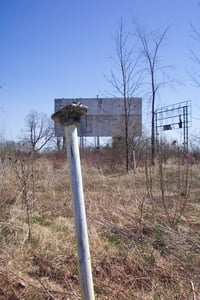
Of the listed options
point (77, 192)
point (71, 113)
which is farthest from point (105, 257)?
point (71, 113)

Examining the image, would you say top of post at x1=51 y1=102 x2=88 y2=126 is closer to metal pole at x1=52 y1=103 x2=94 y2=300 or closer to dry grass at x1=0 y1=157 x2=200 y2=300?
metal pole at x1=52 y1=103 x2=94 y2=300

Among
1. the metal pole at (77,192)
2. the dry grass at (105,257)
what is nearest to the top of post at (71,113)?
→ the metal pole at (77,192)

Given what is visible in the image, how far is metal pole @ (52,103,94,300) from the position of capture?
1.26 metres

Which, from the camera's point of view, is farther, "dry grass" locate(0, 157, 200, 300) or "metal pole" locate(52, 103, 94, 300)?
"dry grass" locate(0, 157, 200, 300)

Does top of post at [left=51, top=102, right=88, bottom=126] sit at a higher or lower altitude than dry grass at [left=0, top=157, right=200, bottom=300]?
higher

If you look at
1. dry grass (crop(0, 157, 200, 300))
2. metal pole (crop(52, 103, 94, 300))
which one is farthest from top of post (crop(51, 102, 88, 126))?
dry grass (crop(0, 157, 200, 300))

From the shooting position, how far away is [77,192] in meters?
1.26

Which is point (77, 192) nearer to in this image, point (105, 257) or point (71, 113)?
point (71, 113)

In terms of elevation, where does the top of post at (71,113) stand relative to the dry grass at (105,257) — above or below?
above

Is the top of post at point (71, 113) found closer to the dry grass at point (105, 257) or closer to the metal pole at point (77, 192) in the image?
the metal pole at point (77, 192)

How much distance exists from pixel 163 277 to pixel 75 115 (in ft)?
5.21

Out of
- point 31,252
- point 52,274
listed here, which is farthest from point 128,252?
point 31,252

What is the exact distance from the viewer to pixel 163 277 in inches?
82.4

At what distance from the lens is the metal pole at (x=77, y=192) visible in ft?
4.14
